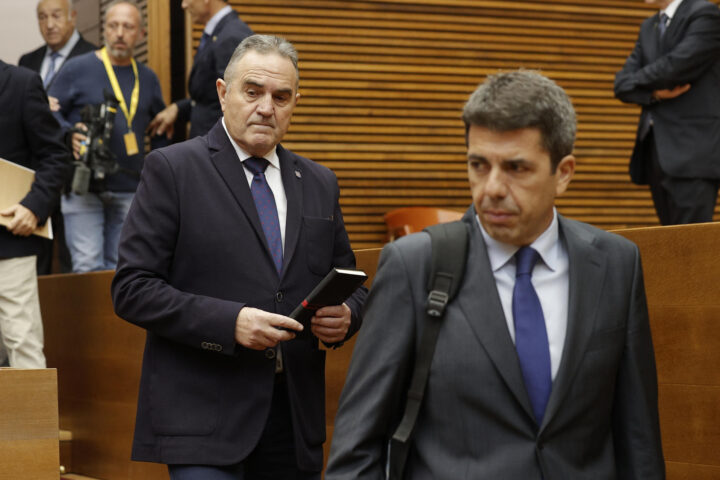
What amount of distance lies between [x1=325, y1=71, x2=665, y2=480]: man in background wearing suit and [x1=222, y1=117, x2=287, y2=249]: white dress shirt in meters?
0.93

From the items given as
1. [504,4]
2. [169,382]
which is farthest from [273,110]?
[504,4]

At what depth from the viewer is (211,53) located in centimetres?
512

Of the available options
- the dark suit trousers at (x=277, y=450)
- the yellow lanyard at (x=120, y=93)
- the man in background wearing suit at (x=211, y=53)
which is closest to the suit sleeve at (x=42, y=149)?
the man in background wearing suit at (x=211, y=53)

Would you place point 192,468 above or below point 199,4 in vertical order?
below

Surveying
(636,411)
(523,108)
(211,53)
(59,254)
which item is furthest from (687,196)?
(59,254)

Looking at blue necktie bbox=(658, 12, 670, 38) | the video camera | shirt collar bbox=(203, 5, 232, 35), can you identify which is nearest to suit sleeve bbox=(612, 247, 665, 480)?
blue necktie bbox=(658, 12, 670, 38)

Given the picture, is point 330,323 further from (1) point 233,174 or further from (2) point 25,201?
(2) point 25,201

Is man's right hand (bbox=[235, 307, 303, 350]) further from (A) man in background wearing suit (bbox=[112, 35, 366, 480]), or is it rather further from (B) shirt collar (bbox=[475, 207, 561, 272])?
(B) shirt collar (bbox=[475, 207, 561, 272])

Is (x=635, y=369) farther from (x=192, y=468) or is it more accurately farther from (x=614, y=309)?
(x=192, y=468)

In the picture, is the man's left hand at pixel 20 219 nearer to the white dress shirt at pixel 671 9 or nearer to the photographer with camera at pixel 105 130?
the photographer with camera at pixel 105 130

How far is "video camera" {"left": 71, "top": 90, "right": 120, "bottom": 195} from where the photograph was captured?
5496 millimetres

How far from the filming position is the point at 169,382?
2.68 m

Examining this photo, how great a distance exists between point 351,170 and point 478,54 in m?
1.25

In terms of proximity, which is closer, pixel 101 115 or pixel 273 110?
pixel 273 110
